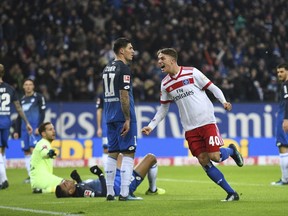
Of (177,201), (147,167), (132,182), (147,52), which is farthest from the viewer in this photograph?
(147,52)

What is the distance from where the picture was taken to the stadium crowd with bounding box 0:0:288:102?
26.2 metres

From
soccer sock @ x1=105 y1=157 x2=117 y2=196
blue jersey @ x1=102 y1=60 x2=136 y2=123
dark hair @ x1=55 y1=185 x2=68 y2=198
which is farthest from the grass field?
blue jersey @ x1=102 y1=60 x2=136 y2=123

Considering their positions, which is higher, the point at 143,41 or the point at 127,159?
the point at 143,41

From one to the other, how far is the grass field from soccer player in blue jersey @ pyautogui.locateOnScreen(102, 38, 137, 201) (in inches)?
17.6

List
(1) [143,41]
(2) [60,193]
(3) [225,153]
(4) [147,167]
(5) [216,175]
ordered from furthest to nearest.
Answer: (1) [143,41]
(2) [60,193]
(4) [147,167]
(3) [225,153]
(5) [216,175]

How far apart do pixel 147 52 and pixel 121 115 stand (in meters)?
16.4

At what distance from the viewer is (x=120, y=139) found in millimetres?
11852

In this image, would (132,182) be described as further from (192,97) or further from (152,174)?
(192,97)

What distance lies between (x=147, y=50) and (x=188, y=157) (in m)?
5.36

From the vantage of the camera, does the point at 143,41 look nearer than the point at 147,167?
No

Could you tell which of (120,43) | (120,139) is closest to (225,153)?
(120,139)

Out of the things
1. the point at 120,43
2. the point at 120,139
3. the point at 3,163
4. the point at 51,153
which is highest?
the point at 120,43

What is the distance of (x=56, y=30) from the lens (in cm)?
2797

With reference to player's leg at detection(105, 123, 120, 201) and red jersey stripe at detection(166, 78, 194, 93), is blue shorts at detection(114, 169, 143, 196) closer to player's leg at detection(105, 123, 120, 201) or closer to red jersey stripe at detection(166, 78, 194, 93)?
player's leg at detection(105, 123, 120, 201)
